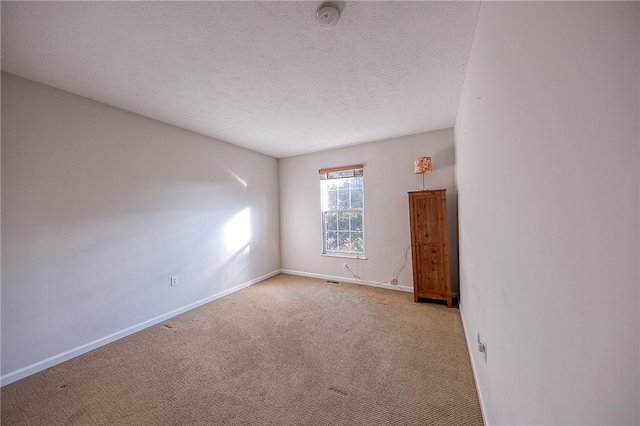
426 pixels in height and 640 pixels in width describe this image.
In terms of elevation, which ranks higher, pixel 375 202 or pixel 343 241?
pixel 375 202

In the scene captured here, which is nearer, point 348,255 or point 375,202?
point 375,202

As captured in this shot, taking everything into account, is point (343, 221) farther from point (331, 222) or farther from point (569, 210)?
point (569, 210)

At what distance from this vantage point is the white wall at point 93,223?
6.10ft

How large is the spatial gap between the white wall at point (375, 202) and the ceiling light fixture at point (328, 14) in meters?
2.50

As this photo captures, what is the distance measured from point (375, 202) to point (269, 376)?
2809 millimetres

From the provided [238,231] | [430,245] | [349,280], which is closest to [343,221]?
[349,280]

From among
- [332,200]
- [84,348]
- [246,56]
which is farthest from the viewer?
[332,200]

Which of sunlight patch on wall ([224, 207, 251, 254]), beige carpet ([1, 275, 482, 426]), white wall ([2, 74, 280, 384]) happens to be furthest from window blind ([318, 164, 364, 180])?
beige carpet ([1, 275, 482, 426])

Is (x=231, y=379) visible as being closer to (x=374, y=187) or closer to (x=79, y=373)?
(x=79, y=373)

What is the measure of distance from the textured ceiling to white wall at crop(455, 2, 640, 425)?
0.75 metres

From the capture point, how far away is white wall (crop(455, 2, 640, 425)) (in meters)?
0.39

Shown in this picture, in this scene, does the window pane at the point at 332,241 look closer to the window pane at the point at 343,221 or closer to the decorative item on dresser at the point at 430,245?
the window pane at the point at 343,221

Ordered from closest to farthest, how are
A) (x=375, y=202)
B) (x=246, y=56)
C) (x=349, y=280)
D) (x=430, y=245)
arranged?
(x=246, y=56) → (x=430, y=245) → (x=375, y=202) → (x=349, y=280)

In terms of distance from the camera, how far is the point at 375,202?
12.4ft
